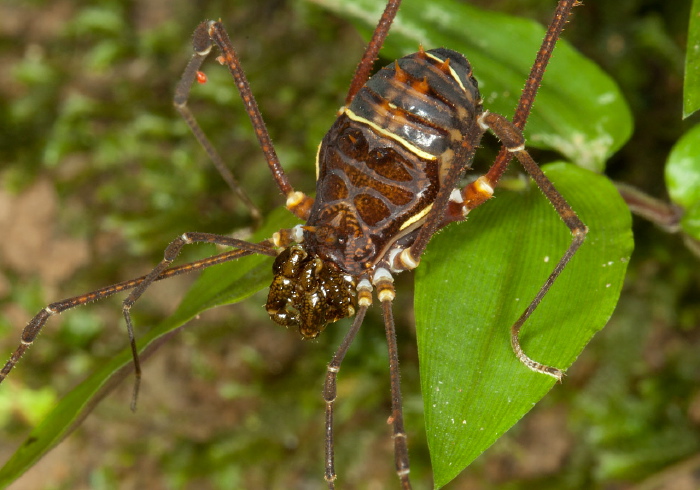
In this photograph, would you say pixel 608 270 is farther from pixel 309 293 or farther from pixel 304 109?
pixel 304 109

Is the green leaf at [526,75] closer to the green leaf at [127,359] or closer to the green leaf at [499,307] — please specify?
the green leaf at [499,307]

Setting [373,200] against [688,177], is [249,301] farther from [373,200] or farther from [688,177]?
[688,177]

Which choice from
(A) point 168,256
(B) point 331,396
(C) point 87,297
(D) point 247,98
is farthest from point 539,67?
(C) point 87,297

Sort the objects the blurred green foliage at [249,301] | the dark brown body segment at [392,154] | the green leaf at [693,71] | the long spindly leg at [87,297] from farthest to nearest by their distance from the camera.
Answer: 1. the blurred green foliage at [249,301]
2. the dark brown body segment at [392,154]
3. the long spindly leg at [87,297]
4. the green leaf at [693,71]

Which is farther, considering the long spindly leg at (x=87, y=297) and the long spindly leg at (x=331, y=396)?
the long spindly leg at (x=87, y=297)

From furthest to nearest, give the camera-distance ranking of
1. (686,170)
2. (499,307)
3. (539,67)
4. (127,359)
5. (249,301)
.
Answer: (249,301) < (686,170) < (127,359) < (539,67) < (499,307)

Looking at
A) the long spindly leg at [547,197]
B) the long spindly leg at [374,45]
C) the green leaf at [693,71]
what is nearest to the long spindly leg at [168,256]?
the long spindly leg at [374,45]

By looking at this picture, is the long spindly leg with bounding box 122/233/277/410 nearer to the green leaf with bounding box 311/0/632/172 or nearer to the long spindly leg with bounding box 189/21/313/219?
the long spindly leg with bounding box 189/21/313/219
